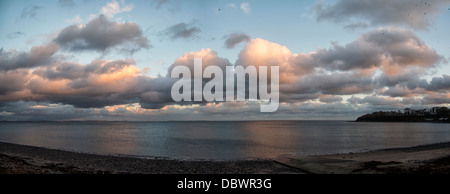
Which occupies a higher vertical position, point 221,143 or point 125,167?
point 125,167

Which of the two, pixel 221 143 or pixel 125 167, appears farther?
pixel 221 143

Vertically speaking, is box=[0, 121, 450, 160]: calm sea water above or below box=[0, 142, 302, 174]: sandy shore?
below

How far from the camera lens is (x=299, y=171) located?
2486 cm

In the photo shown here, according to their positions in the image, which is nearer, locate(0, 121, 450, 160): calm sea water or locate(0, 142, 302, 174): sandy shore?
locate(0, 142, 302, 174): sandy shore

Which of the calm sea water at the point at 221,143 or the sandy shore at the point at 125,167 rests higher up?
the sandy shore at the point at 125,167

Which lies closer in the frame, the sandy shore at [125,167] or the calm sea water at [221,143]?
the sandy shore at [125,167]
